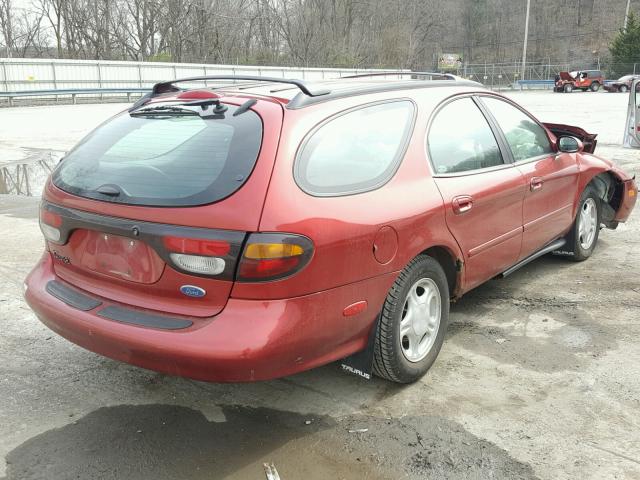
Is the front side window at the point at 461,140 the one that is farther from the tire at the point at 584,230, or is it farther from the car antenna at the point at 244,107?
the tire at the point at 584,230

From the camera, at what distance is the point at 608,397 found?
3139 millimetres

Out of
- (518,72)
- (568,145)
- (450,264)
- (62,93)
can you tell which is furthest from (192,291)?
(518,72)

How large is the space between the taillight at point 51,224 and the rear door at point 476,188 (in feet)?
6.61

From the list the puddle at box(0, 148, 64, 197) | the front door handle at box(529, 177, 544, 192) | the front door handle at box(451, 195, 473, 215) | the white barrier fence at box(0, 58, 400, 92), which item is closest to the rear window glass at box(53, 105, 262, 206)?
the front door handle at box(451, 195, 473, 215)

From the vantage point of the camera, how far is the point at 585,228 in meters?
5.30

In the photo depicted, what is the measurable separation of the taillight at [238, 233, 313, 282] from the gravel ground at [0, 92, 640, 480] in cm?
87

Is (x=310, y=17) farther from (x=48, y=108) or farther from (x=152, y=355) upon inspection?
(x=152, y=355)

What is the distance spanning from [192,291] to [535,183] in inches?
108

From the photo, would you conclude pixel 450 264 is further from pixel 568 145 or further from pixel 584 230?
pixel 584 230

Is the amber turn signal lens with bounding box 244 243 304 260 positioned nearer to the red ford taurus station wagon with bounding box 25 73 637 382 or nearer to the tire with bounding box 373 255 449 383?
the red ford taurus station wagon with bounding box 25 73 637 382

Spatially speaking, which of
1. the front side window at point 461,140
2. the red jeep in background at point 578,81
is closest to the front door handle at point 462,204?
the front side window at point 461,140

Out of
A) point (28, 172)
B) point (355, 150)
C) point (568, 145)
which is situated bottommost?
point (28, 172)

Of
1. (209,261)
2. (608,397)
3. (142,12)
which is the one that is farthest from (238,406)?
(142,12)

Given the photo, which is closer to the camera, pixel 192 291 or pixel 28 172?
pixel 192 291
